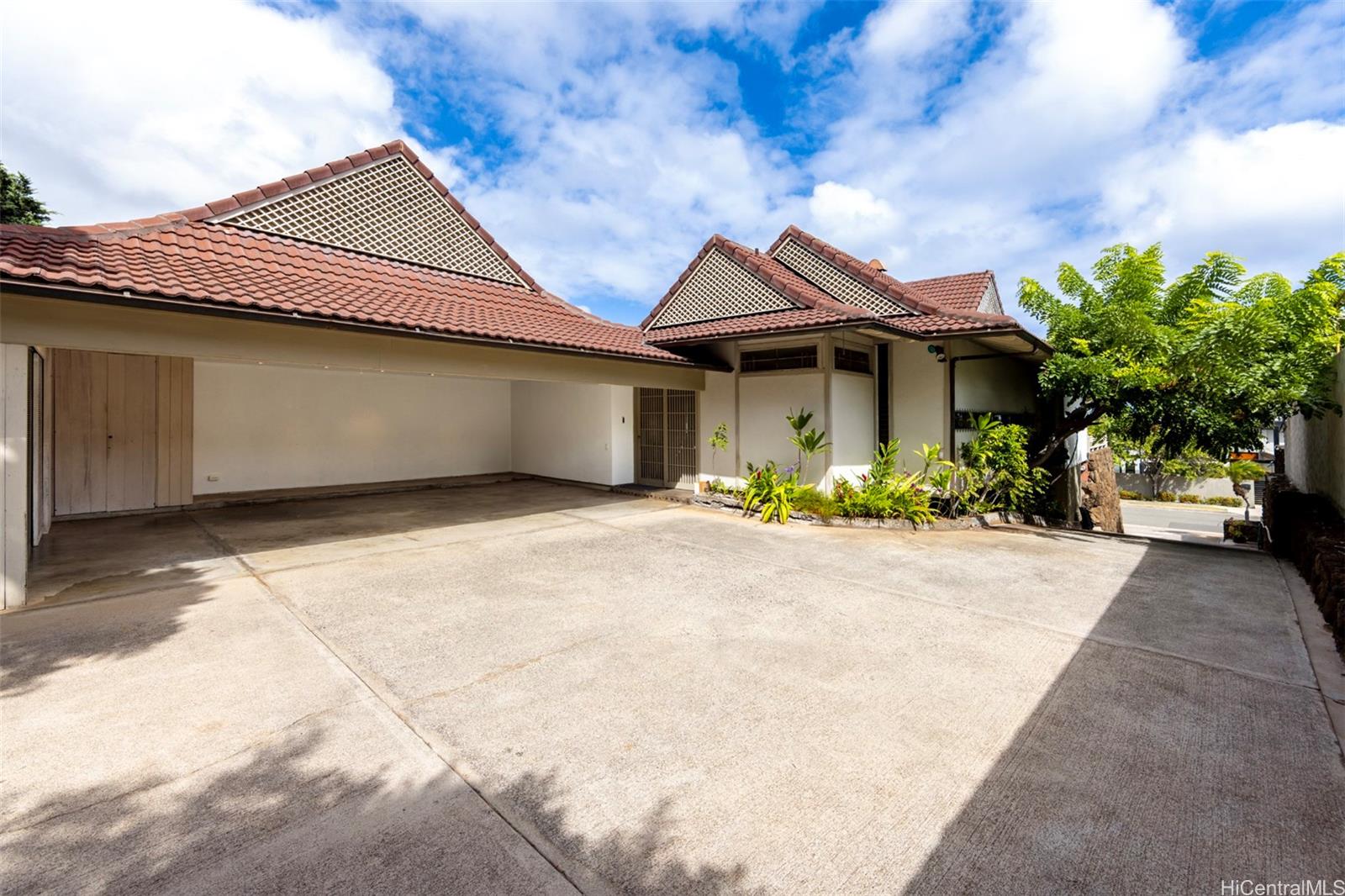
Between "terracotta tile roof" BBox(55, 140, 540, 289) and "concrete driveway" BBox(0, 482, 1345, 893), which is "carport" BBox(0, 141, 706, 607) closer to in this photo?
"terracotta tile roof" BBox(55, 140, 540, 289)

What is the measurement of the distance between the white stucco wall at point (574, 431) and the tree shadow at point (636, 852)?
9592mm

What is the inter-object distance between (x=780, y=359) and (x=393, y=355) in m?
6.17

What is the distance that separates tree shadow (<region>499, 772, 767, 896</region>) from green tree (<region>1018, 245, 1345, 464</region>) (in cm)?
863

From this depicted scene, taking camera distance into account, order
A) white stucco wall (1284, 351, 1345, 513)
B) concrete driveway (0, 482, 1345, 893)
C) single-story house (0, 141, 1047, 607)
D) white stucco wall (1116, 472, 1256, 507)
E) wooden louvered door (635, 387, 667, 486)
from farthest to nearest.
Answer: white stucco wall (1116, 472, 1256, 507) < wooden louvered door (635, 387, 667, 486) < white stucco wall (1284, 351, 1345, 513) < single-story house (0, 141, 1047, 607) < concrete driveway (0, 482, 1345, 893)

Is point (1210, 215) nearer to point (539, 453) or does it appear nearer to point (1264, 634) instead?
point (1264, 634)

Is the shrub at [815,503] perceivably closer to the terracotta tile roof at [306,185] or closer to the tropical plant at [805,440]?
the tropical plant at [805,440]

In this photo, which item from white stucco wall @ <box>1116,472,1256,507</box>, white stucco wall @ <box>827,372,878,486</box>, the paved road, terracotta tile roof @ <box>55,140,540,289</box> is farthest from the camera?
white stucco wall @ <box>1116,472,1256,507</box>

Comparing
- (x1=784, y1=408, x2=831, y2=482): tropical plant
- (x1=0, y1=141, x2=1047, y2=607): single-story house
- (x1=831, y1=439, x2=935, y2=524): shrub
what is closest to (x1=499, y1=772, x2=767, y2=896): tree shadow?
(x1=0, y1=141, x2=1047, y2=607): single-story house

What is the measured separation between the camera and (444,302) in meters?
8.95

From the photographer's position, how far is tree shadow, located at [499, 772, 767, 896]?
6.21ft

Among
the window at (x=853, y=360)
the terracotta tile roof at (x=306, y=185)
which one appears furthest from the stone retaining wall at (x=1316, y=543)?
the terracotta tile roof at (x=306, y=185)

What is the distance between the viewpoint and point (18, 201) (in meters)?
15.2

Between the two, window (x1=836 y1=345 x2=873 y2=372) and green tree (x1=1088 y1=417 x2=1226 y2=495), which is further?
green tree (x1=1088 y1=417 x2=1226 y2=495)

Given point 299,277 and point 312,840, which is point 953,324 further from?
point 299,277
